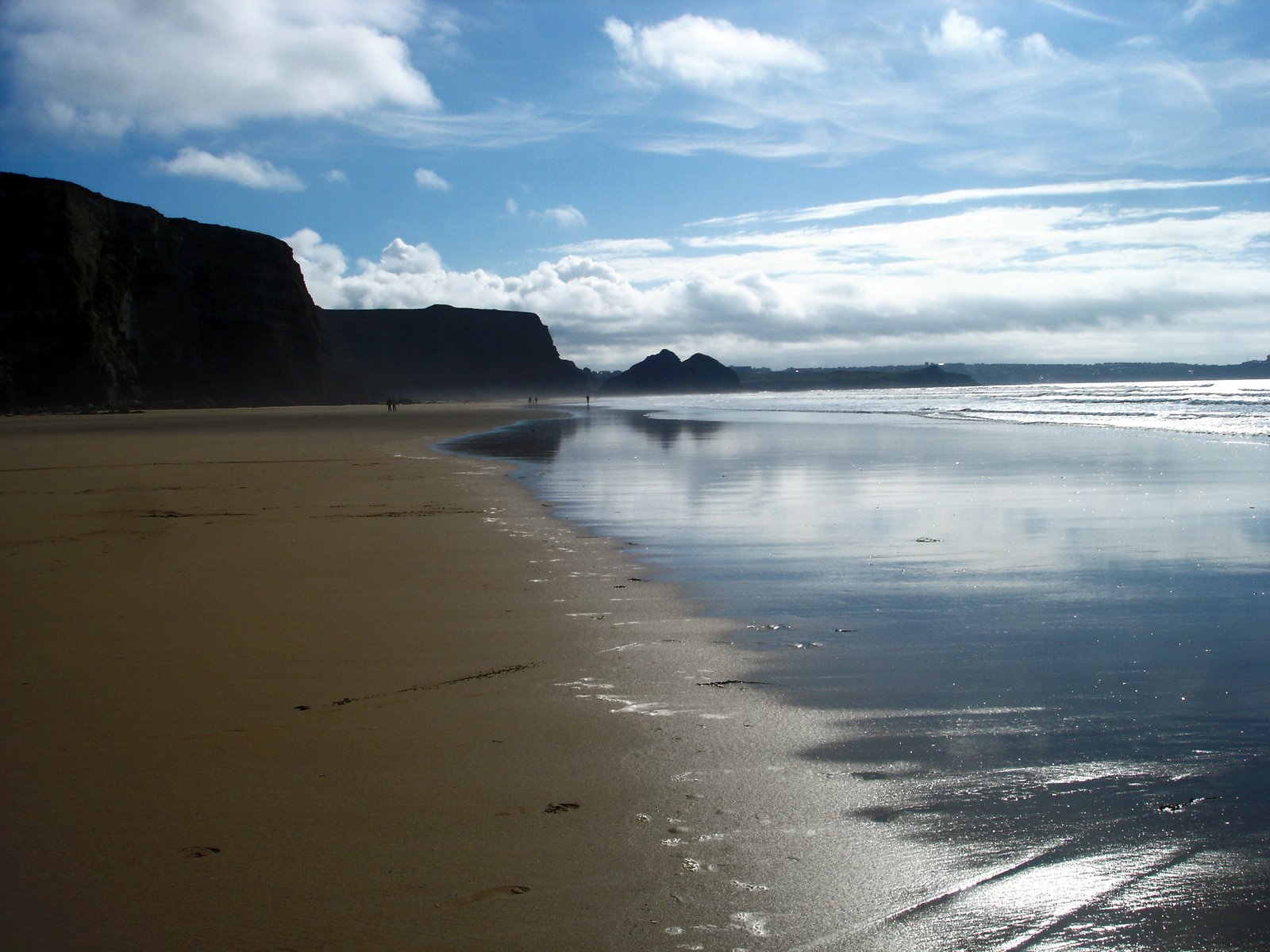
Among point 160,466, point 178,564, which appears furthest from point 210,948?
point 160,466

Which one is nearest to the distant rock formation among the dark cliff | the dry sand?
the dark cliff

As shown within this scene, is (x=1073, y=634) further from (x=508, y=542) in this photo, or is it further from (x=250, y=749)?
(x=508, y=542)

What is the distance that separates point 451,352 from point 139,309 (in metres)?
99.9

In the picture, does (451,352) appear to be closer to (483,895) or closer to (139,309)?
(139,309)

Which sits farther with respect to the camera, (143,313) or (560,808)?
(143,313)

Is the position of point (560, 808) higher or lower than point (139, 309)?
lower

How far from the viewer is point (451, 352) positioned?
175000mm

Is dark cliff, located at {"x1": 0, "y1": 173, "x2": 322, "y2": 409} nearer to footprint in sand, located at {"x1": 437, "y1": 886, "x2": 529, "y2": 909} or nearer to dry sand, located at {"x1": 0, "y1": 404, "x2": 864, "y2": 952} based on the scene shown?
dry sand, located at {"x1": 0, "y1": 404, "x2": 864, "y2": 952}

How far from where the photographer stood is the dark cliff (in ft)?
185

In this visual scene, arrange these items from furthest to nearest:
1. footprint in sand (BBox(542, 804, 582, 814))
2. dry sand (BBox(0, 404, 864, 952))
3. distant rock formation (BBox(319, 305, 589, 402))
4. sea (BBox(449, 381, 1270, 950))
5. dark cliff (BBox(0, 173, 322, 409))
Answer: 1. distant rock formation (BBox(319, 305, 589, 402))
2. dark cliff (BBox(0, 173, 322, 409))
3. footprint in sand (BBox(542, 804, 582, 814))
4. sea (BBox(449, 381, 1270, 950))
5. dry sand (BBox(0, 404, 864, 952))

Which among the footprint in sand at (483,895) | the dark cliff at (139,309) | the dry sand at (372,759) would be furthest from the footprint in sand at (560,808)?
the dark cliff at (139,309)

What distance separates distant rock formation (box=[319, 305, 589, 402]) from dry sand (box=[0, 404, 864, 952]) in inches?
6167

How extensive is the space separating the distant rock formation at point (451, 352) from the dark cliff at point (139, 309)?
68.5 meters

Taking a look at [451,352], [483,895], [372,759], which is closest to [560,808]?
[483,895]
